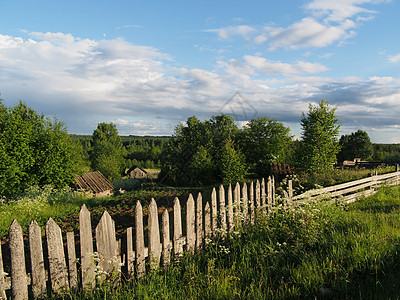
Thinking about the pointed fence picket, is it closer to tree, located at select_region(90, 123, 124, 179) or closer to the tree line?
the tree line

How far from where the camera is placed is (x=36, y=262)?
2.83m

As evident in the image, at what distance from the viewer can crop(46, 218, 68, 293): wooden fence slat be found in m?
2.87

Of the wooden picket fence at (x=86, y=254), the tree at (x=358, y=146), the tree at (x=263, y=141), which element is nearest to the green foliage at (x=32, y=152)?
the wooden picket fence at (x=86, y=254)

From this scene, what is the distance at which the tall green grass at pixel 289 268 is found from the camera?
285cm

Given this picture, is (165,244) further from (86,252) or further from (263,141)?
(263,141)

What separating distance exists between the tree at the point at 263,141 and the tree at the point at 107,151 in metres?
33.0

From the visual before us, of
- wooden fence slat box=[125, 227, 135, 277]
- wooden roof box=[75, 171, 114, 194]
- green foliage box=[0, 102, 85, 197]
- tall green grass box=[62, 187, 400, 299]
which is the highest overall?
green foliage box=[0, 102, 85, 197]

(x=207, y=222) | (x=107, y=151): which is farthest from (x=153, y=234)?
(x=107, y=151)

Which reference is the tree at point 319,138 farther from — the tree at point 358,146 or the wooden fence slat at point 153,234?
the tree at point 358,146

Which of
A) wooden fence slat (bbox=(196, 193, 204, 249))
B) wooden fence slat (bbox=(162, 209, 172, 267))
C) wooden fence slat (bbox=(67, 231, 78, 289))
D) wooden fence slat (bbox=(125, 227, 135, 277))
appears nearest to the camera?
wooden fence slat (bbox=(67, 231, 78, 289))

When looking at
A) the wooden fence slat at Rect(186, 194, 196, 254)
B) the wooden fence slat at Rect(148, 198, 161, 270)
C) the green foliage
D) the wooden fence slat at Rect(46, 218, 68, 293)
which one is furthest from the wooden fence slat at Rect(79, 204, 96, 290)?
the green foliage

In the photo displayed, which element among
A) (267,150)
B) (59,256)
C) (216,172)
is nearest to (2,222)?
(59,256)

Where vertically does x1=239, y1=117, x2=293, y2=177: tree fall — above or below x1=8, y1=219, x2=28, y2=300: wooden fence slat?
above

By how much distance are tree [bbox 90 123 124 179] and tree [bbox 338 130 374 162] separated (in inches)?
2060
